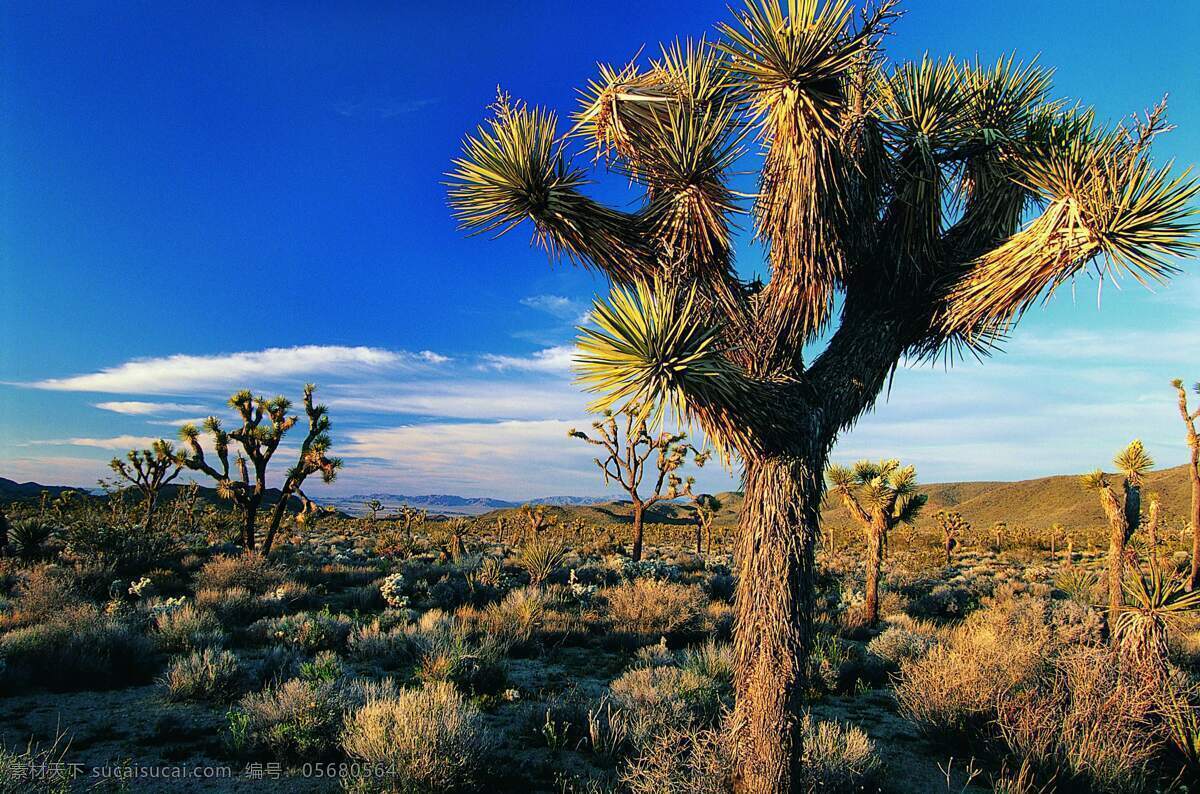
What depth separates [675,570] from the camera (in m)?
17.1

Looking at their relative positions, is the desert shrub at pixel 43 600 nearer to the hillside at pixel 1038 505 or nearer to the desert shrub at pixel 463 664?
the desert shrub at pixel 463 664

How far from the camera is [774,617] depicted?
4566 millimetres

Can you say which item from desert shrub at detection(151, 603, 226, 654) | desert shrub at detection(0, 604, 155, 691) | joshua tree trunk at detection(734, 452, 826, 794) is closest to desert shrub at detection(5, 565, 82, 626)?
desert shrub at detection(0, 604, 155, 691)

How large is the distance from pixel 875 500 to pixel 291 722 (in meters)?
12.5

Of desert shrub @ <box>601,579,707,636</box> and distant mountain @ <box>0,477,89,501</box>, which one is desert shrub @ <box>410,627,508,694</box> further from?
distant mountain @ <box>0,477,89,501</box>

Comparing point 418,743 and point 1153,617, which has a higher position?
point 1153,617

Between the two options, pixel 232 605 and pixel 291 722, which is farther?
pixel 232 605

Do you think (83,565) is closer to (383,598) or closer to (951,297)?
(383,598)

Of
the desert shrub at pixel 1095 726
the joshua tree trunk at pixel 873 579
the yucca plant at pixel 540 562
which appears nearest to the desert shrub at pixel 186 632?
the yucca plant at pixel 540 562

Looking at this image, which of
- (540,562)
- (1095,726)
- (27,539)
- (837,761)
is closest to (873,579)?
(1095,726)

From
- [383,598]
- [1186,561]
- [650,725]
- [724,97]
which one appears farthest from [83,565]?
[1186,561]

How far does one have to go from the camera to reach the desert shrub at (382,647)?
8.72 metres

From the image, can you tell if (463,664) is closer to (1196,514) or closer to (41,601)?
A: (41,601)

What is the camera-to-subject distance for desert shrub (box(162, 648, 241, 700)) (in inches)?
273
